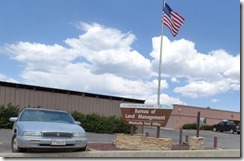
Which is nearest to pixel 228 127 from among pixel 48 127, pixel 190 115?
pixel 190 115

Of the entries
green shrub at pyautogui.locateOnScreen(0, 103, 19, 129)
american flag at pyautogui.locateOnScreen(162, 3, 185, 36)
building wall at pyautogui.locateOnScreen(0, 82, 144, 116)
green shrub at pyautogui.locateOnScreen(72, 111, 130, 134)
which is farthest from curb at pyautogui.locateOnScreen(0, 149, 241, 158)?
building wall at pyautogui.locateOnScreen(0, 82, 144, 116)

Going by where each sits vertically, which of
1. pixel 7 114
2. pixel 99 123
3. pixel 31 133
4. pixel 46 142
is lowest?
pixel 46 142

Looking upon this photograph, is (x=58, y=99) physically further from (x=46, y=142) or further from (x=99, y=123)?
(x=46, y=142)

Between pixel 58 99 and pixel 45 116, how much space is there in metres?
19.2

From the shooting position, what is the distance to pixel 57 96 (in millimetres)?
30562

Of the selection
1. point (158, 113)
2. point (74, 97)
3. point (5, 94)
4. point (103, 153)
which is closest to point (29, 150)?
point (103, 153)

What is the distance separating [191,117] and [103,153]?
150 ft

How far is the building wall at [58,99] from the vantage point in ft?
94.0

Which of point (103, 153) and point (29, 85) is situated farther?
point (29, 85)

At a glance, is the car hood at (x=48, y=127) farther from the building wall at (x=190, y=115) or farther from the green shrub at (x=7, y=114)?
the building wall at (x=190, y=115)

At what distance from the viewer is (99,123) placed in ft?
98.6

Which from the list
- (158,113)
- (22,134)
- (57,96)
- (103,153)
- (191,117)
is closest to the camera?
(22,134)

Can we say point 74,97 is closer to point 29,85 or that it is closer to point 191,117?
point 29,85

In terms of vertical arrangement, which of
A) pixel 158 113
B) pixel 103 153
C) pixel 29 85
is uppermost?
pixel 29 85
